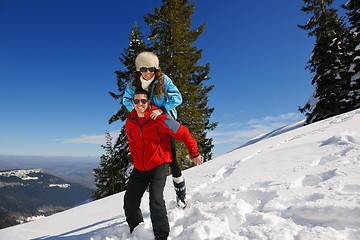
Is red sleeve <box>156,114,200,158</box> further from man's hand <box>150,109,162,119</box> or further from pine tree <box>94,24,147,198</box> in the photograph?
pine tree <box>94,24,147,198</box>

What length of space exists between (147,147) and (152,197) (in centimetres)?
65

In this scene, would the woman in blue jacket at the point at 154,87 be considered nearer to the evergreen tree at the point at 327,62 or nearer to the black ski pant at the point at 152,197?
the black ski pant at the point at 152,197

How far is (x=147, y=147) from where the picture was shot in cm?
342

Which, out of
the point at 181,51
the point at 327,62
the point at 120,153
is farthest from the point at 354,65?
the point at 120,153

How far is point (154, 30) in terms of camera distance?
52.7 ft

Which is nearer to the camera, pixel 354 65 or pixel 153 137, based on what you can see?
pixel 153 137

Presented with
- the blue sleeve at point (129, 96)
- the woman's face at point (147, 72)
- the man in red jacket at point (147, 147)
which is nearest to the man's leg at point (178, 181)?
the man in red jacket at point (147, 147)

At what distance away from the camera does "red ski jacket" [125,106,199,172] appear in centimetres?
338

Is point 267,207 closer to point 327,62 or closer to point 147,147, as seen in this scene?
point 147,147

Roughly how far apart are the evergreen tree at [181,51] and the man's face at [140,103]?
10737 mm

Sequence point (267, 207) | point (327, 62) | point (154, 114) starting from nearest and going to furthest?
point (267, 207) → point (154, 114) → point (327, 62)

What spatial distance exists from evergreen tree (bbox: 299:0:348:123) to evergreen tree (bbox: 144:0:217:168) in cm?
857

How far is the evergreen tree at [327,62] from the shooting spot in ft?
57.0

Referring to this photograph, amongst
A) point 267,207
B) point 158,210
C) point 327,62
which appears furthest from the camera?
point 327,62
